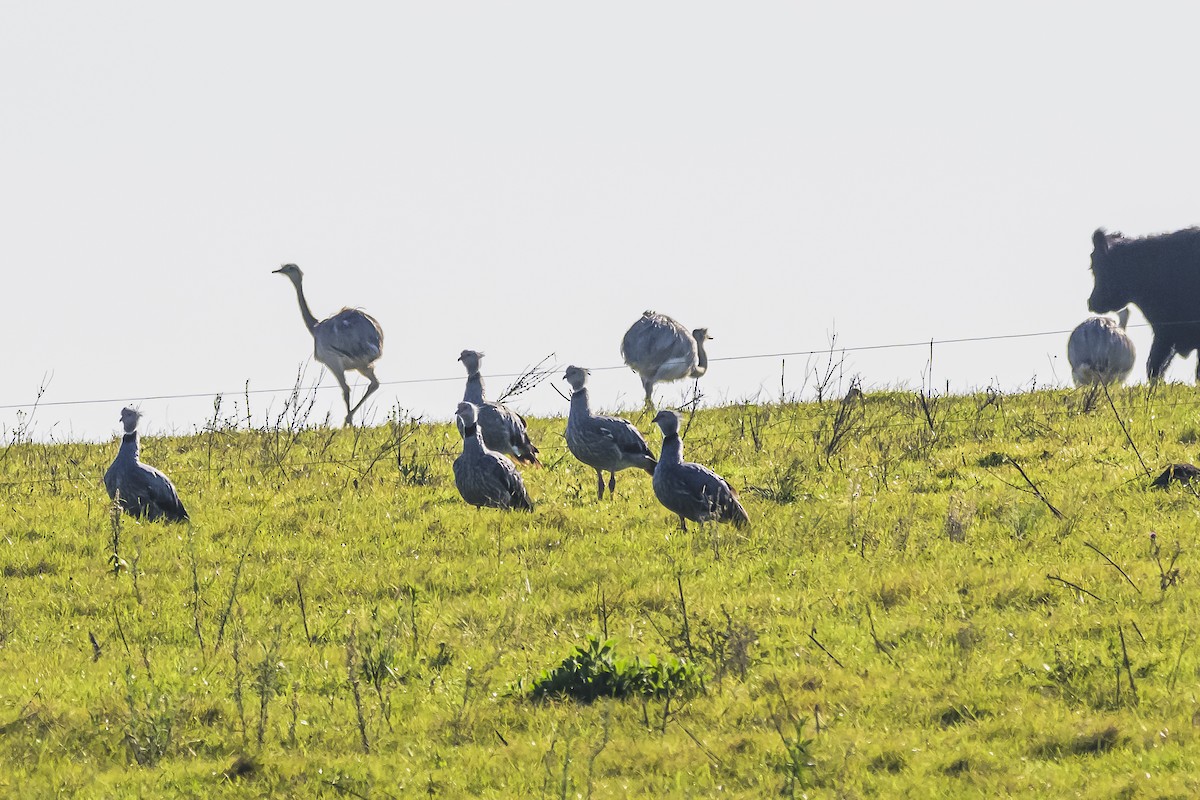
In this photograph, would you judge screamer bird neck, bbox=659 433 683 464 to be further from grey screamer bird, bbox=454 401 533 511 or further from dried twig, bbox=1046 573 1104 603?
dried twig, bbox=1046 573 1104 603

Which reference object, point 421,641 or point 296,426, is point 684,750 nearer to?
point 421,641

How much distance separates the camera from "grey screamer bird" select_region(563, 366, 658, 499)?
1540cm

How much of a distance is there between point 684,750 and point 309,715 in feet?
7.58

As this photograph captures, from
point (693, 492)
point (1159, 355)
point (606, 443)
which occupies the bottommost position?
point (693, 492)

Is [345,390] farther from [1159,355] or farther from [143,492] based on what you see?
[1159,355]

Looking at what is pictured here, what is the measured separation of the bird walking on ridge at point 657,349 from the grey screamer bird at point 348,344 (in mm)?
4089

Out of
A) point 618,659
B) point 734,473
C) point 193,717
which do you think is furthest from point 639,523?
point 193,717

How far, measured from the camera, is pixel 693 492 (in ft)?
43.5

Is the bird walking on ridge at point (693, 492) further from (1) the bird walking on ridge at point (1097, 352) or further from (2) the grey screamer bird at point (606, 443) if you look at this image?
(1) the bird walking on ridge at point (1097, 352)

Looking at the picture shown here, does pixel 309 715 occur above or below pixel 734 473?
below

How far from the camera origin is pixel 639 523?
46.0 ft

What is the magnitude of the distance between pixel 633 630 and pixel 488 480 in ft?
14.2

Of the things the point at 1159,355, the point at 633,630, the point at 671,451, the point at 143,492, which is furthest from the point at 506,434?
the point at 1159,355

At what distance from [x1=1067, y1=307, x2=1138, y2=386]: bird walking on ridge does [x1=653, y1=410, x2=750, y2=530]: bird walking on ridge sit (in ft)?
38.3
